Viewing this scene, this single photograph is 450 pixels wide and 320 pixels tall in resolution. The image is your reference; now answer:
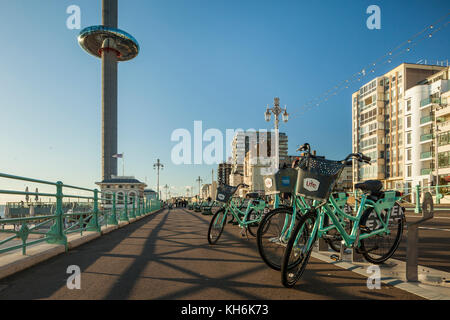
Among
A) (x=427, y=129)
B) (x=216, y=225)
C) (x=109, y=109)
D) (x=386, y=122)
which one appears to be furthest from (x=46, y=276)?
(x=109, y=109)

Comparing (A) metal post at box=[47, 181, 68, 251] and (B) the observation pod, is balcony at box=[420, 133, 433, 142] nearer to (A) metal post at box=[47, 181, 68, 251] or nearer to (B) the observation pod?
(A) metal post at box=[47, 181, 68, 251]

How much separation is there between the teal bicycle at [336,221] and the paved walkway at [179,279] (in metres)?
0.36

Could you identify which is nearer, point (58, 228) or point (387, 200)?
point (387, 200)

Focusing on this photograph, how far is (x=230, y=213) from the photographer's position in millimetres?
7164

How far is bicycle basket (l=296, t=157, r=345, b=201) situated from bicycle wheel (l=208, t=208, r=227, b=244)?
10.7ft

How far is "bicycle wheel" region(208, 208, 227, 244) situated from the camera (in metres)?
6.61

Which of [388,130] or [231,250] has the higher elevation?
[388,130]

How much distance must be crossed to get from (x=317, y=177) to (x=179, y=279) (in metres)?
1.97

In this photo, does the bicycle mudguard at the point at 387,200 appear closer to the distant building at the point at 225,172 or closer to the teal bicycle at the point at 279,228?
the teal bicycle at the point at 279,228

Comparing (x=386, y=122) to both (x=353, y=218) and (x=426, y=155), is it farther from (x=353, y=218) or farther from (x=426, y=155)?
(x=353, y=218)
